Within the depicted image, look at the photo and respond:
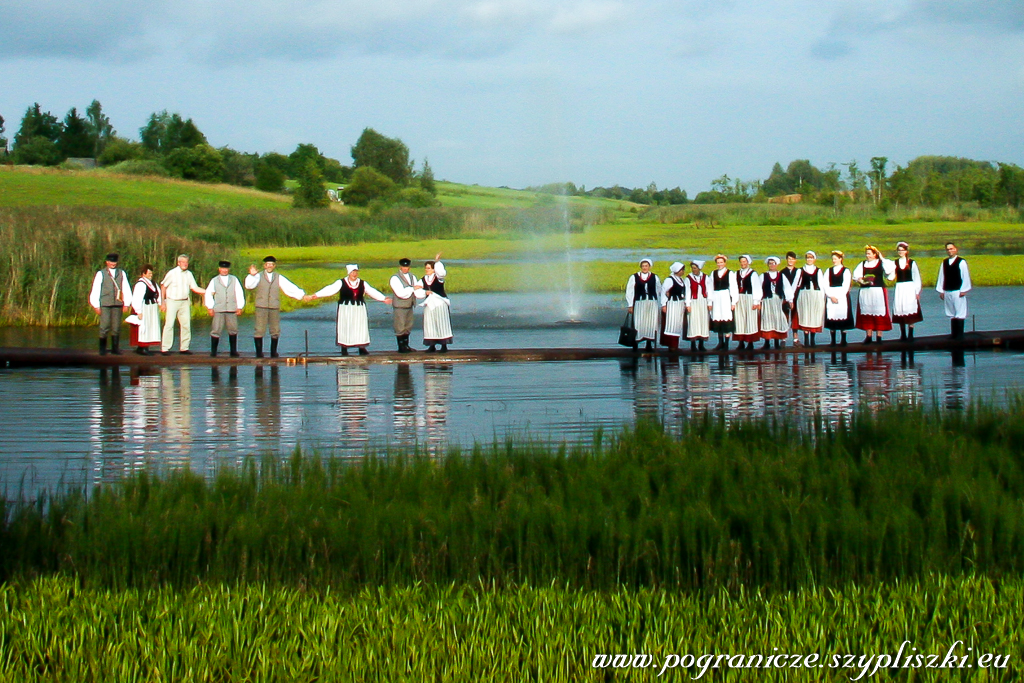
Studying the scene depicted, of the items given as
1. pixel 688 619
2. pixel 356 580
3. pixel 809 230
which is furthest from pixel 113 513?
pixel 809 230

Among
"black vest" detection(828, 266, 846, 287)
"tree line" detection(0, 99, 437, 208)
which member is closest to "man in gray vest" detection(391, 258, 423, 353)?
"black vest" detection(828, 266, 846, 287)

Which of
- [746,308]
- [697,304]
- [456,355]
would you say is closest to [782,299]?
[746,308]

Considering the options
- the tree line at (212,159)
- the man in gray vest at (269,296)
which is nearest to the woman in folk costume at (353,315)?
the man in gray vest at (269,296)

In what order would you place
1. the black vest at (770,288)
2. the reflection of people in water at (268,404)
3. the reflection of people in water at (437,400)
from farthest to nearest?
the black vest at (770,288) → the reflection of people in water at (268,404) → the reflection of people in water at (437,400)

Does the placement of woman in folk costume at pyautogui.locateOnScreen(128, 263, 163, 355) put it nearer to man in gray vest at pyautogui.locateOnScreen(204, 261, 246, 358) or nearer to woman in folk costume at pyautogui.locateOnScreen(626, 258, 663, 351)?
man in gray vest at pyautogui.locateOnScreen(204, 261, 246, 358)

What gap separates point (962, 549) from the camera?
258 inches

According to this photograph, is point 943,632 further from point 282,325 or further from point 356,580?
point 282,325

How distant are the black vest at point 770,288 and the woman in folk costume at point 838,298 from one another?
0.88 meters

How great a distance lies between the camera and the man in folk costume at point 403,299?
21328mm

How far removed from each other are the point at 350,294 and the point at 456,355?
7.73ft

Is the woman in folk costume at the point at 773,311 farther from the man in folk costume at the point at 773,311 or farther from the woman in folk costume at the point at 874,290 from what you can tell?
the woman in folk costume at the point at 874,290

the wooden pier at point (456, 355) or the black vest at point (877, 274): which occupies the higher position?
the black vest at point (877, 274)

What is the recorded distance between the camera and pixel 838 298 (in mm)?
21891

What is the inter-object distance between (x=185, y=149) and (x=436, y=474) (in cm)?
11053
